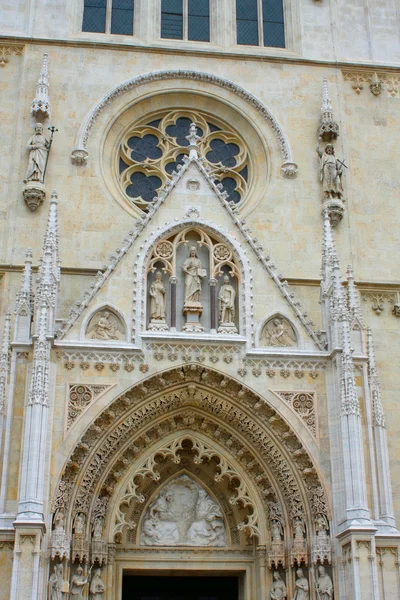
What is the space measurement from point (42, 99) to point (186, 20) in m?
4.00

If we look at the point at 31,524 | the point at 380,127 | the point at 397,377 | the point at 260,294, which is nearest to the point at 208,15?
the point at 380,127

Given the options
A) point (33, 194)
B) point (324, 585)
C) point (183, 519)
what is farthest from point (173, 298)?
point (324, 585)

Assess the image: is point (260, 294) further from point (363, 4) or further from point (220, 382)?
point (363, 4)

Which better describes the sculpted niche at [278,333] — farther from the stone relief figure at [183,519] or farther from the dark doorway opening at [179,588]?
the dark doorway opening at [179,588]

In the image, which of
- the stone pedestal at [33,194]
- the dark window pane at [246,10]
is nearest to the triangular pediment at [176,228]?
the stone pedestal at [33,194]

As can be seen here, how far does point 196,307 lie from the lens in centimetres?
1580

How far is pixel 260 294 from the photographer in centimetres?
1598

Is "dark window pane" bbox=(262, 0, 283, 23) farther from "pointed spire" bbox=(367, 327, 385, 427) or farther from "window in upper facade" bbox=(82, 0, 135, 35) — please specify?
"pointed spire" bbox=(367, 327, 385, 427)

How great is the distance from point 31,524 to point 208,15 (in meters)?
12.0

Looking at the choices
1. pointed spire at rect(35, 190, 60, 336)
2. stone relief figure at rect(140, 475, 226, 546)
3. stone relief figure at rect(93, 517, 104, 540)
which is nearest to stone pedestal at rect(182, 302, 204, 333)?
pointed spire at rect(35, 190, 60, 336)

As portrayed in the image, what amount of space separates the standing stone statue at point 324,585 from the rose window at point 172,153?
7.46m

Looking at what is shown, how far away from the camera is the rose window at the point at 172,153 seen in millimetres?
18750

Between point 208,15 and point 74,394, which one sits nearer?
point 74,394

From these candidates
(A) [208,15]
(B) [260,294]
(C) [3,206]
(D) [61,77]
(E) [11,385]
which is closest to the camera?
(E) [11,385]
